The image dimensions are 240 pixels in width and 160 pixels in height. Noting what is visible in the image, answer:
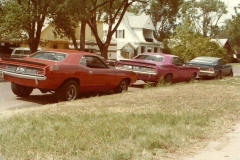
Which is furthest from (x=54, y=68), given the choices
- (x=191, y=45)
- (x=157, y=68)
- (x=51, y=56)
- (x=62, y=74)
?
(x=191, y=45)

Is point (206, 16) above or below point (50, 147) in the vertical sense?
above

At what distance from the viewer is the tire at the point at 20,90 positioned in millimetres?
11172

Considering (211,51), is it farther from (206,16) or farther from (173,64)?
(206,16)

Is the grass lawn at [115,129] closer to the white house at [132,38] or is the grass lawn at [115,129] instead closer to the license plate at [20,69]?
the license plate at [20,69]

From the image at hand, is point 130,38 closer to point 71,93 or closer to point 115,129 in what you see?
point 71,93

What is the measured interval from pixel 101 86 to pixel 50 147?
22.0 ft

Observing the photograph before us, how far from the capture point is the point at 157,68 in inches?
595

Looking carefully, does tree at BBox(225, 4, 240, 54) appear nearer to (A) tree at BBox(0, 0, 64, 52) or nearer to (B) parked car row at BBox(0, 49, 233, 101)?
(A) tree at BBox(0, 0, 64, 52)

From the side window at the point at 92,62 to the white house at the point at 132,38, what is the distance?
1641 inches

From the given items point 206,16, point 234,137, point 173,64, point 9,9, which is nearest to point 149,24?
point 206,16

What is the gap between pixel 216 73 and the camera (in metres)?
21.2

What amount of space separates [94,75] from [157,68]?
4.41 m

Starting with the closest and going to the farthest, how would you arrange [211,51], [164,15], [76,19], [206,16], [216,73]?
[216,73], [76,19], [211,51], [164,15], [206,16]

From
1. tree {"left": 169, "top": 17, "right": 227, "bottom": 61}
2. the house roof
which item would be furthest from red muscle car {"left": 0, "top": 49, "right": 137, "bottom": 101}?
the house roof
